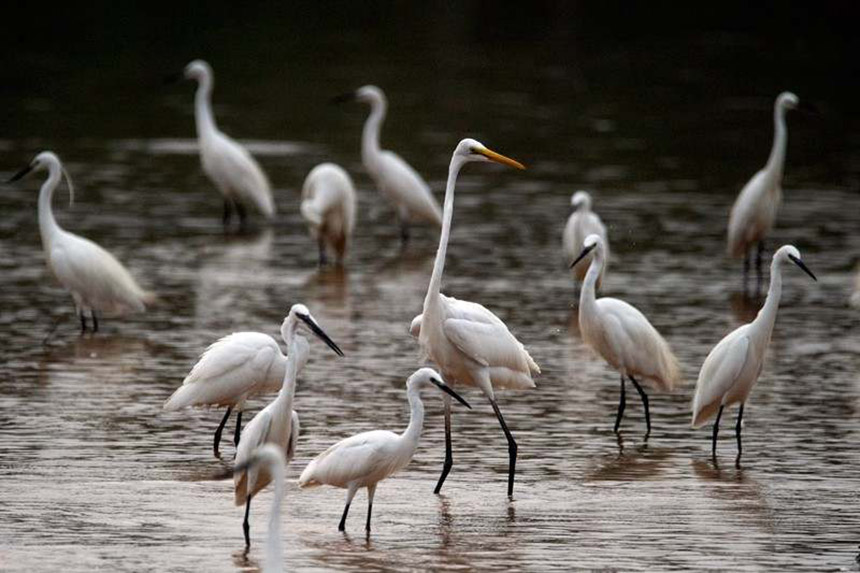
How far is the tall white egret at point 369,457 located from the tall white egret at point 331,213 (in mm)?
8487

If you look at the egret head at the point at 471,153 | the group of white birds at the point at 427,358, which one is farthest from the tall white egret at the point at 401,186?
the egret head at the point at 471,153

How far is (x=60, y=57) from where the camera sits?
34.3 meters

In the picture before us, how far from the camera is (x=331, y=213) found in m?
17.1

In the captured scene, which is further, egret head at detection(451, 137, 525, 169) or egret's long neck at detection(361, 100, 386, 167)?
egret's long neck at detection(361, 100, 386, 167)

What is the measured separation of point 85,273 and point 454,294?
3.37 m

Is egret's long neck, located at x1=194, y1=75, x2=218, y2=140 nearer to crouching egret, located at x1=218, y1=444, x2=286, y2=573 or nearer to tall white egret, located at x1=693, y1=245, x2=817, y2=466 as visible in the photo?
tall white egret, located at x1=693, y1=245, x2=817, y2=466

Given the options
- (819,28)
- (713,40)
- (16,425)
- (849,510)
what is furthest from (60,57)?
(849,510)

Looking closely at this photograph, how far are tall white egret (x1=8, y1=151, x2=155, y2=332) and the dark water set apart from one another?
0.27 meters

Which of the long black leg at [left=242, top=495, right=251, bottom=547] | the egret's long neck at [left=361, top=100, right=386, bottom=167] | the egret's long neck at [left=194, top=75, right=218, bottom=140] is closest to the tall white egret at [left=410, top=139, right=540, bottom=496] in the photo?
the long black leg at [left=242, top=495, right=251, bottom=547]

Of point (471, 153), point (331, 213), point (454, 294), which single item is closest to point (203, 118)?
point (331, 213)

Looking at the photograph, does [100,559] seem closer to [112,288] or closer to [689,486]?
[689,486]

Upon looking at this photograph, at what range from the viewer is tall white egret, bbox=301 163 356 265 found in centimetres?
1709

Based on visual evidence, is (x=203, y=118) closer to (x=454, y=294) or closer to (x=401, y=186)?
(x=401, y=186)

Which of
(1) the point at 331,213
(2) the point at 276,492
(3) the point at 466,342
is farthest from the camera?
(1) the point at 331,213
